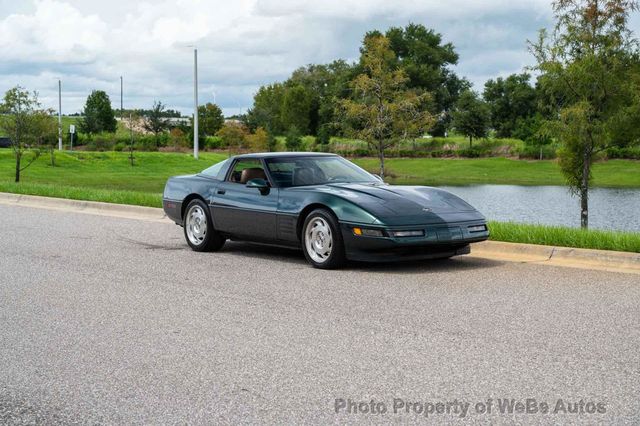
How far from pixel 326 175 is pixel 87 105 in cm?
8207

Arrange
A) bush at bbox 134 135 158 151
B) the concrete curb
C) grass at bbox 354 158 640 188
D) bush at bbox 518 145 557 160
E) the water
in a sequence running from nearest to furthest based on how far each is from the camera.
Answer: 1. the concrete curb
2. the water
3. grass at bbox 354 158 640 188
4. bush at bbox 518 145 557 160
5. bush at bbox 134 135 158 151

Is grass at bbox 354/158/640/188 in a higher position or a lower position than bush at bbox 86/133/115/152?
lower

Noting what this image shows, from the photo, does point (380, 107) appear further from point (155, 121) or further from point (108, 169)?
point (155, 121)

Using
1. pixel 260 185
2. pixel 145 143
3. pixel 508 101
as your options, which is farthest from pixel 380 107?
pixel 508 101

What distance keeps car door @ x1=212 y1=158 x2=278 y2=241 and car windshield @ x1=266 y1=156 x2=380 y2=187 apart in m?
0.23

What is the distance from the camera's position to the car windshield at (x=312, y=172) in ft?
36.7

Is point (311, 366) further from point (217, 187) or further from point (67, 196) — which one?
point (67, 196)

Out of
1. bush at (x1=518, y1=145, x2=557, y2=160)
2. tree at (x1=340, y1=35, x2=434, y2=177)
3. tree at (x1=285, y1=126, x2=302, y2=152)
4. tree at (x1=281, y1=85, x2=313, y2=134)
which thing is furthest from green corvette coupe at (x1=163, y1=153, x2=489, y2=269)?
tree at (x1=281, y1=85, x2=313, y2=134)

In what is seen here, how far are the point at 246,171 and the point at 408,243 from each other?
293 cm

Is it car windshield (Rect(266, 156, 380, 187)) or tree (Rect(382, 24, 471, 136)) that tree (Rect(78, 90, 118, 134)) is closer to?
tree (Rect(382, 24, 471, 136))

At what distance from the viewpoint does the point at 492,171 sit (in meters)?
63.4

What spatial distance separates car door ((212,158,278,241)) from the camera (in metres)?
11.0

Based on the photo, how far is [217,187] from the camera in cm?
1182

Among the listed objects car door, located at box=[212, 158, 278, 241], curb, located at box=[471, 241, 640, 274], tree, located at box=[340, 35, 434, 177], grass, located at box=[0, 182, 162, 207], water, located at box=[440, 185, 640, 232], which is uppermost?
tree, located at box=[340, 35, 434, 177]
